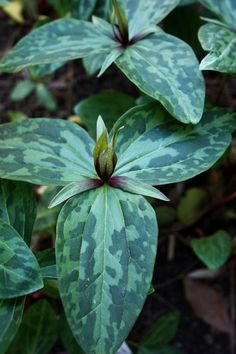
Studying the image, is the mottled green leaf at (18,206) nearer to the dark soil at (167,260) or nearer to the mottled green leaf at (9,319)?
the mottled green leaf at (9,319)

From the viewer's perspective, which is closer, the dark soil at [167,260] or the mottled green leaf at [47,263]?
the mottled green leaf at [47,263]

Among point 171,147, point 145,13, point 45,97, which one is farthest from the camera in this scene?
point 45,97

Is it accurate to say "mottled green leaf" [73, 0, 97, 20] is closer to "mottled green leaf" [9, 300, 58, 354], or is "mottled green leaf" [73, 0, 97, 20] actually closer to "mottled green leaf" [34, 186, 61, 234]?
"mottled green leaf" [34, 186, 61, 234]

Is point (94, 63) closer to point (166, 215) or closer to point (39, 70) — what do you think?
point (39, 70)

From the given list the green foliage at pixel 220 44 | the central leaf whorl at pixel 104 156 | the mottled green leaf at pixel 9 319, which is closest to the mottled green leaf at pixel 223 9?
the green foliage at pixel 220 44

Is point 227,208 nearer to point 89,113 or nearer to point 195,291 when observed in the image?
point 195,291

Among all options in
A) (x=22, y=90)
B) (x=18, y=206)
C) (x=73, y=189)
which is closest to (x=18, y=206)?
(x=18, y=206)
